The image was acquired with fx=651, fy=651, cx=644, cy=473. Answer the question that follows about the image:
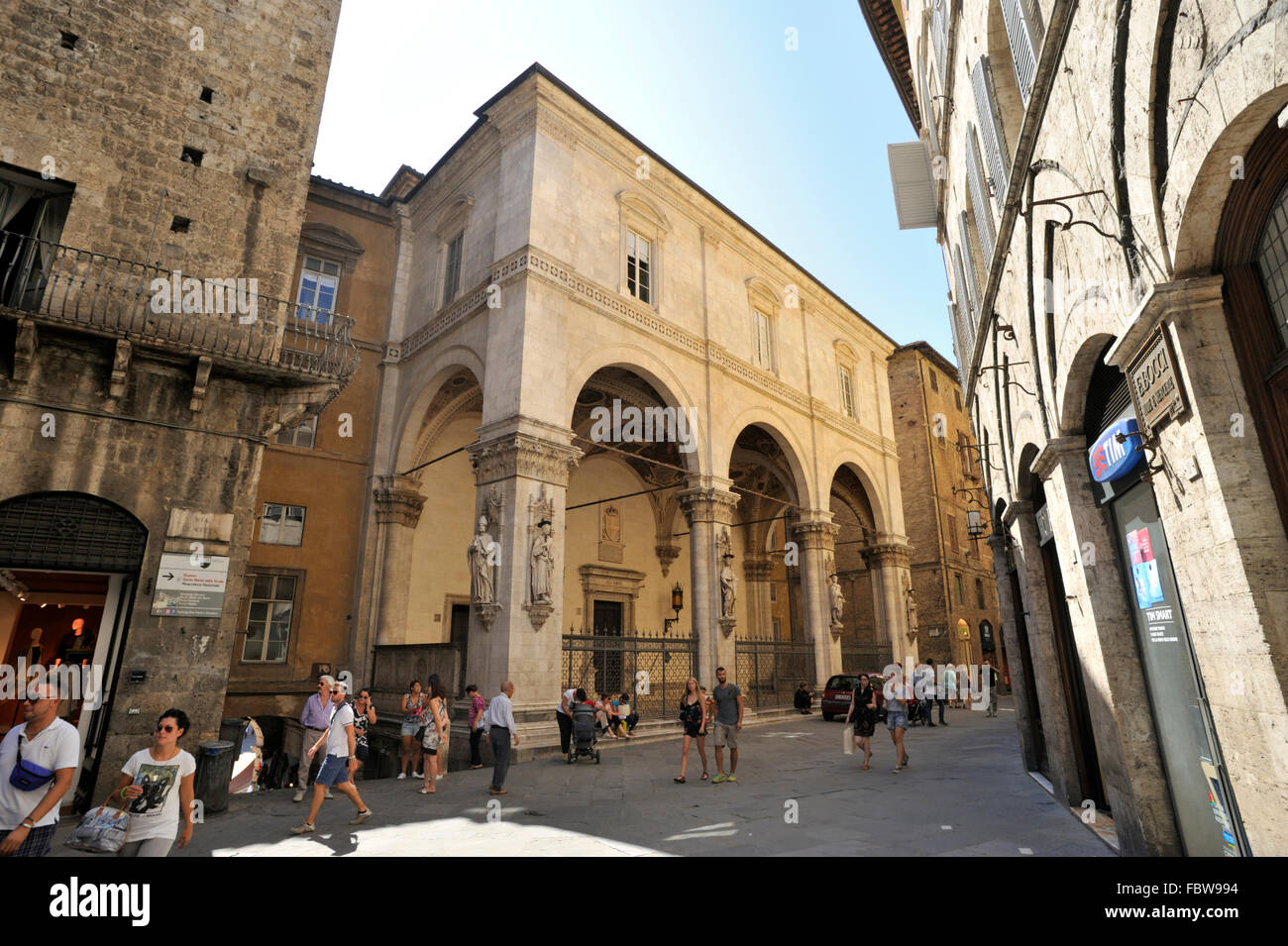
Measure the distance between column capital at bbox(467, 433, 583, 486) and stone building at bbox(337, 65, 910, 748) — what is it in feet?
0.20

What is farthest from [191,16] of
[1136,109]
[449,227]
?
[1136,109]

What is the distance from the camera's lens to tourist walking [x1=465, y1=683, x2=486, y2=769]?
1041 centimetres

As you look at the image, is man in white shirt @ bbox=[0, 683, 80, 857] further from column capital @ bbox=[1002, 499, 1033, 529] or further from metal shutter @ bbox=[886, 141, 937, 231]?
metal shutter @ bbox=[886, 141, 937, 231]

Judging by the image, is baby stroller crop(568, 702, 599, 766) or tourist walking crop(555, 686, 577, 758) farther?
tourist walking crop(555, 686, 577, 758)

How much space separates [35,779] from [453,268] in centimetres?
1480

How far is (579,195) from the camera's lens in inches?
601

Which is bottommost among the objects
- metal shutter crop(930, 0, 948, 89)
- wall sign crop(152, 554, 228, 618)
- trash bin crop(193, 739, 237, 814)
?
trash bin crop(193, 739, 237, 814)

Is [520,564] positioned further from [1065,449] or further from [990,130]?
[990,130]

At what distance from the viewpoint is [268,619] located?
48.9 feet

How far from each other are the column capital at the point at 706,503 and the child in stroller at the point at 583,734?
646 centimetres

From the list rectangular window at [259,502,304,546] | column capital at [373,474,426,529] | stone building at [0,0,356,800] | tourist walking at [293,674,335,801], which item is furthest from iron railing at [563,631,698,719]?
rectangular window at [259,502,304,546]

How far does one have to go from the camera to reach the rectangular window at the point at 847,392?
952 inches
